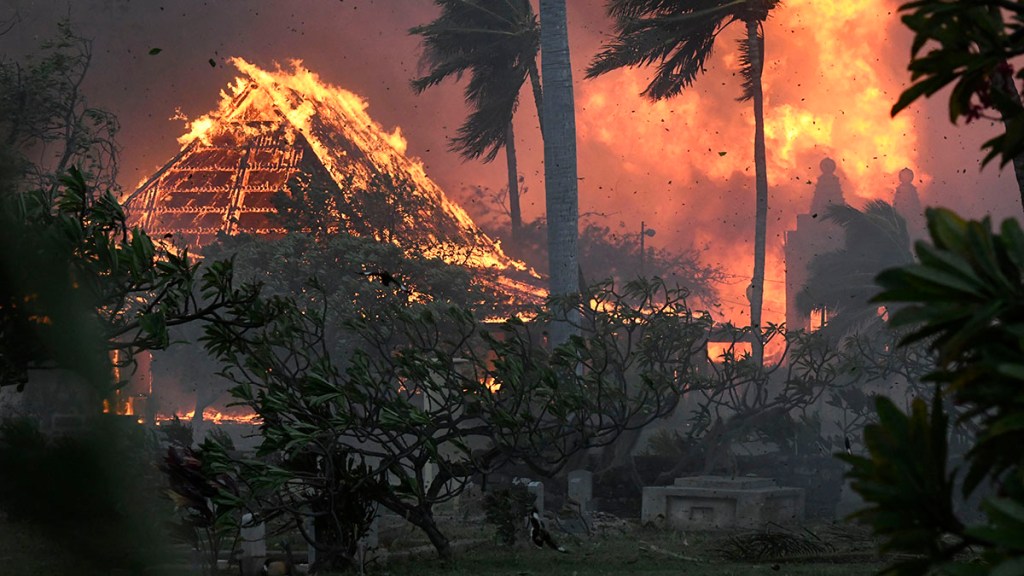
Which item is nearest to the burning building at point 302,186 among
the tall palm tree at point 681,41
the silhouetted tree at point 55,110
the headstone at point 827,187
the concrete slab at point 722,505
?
the tall palm tree at point 681,41

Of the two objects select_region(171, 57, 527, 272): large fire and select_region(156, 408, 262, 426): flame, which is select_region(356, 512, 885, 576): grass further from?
select_region(171, 57, 527, 272): large fire

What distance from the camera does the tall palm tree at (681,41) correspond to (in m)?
28.7

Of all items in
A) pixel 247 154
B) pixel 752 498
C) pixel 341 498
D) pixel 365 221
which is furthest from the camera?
pixel 247 154

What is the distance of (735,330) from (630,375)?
589 inches

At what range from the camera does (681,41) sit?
30.5 m

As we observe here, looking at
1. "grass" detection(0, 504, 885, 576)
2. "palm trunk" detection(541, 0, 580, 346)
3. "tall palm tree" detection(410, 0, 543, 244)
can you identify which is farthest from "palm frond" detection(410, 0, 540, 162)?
"grass" detection(0, 504, 885, 576)

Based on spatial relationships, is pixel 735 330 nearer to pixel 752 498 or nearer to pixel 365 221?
pixel 752 498

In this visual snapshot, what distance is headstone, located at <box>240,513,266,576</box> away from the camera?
12766 mm

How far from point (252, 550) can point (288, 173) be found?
140ft

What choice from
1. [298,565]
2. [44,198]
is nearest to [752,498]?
[298,565]

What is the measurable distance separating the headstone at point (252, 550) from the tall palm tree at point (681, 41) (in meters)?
16.7

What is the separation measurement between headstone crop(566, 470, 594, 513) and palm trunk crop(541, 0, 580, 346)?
3.72m

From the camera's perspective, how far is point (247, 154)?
5909 cm

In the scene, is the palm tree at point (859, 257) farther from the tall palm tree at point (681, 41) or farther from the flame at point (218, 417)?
the flame at point (218, 417)
